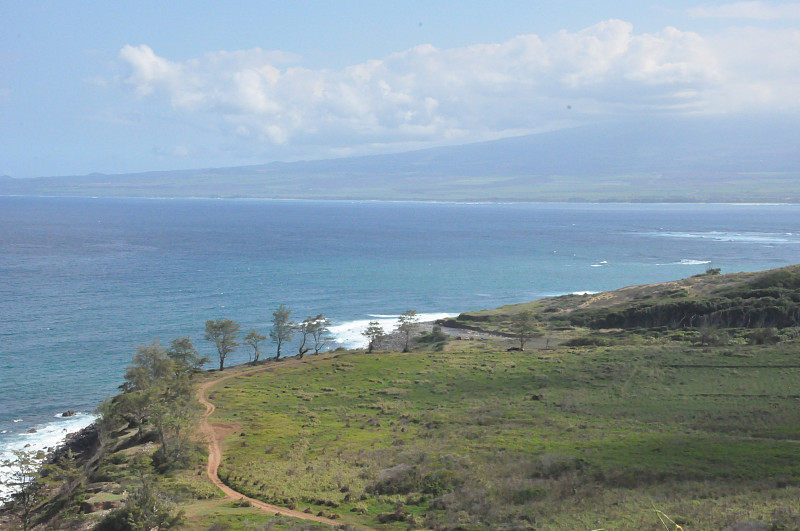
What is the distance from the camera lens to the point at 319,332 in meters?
75.8

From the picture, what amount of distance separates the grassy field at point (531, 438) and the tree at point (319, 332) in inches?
334

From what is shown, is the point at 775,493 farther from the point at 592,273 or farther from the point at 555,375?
the point at 592,273

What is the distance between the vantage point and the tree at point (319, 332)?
7538 cm

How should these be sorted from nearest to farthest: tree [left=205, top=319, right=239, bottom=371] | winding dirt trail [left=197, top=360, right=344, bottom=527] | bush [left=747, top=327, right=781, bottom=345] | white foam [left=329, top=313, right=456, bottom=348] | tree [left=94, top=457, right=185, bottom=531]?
tree [left=94, top=457, right=185, bottom=531]
winding dirt trail [left=197, top=360, right=344, bottom=527]
bush [left=747, top=327, right=781, bottom=345]
tree [left=205, top=319, right=239, bottom=371]
white foam [left=329, top=313, right=456, bottom=348]

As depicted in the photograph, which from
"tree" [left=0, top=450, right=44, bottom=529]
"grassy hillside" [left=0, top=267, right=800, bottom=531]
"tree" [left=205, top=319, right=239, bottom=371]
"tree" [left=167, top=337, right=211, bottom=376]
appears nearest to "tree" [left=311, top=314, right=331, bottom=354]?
"grassy hillside" [left=0, top=267, right=800, bottom=531]

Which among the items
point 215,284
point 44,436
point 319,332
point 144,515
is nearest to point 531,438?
point 144,515

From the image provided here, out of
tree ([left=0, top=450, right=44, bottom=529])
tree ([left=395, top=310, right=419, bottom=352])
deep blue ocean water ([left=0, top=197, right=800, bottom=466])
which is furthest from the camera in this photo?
tree ([left=395, top=310, right=419, bottom=352])

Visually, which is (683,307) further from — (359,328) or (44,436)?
(44,436)

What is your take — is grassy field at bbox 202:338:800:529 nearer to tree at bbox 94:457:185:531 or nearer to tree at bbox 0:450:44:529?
tree at bbox 94:457:185:531

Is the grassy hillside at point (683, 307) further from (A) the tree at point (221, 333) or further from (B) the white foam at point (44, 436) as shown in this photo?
(B) the white foam at point (44, 436)

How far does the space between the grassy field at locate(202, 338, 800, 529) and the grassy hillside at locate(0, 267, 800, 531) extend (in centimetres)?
14

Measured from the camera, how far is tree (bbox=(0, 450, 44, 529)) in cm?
2810

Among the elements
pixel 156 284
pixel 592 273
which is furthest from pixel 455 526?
pixel 592 273

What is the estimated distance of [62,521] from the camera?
27.4 metres
